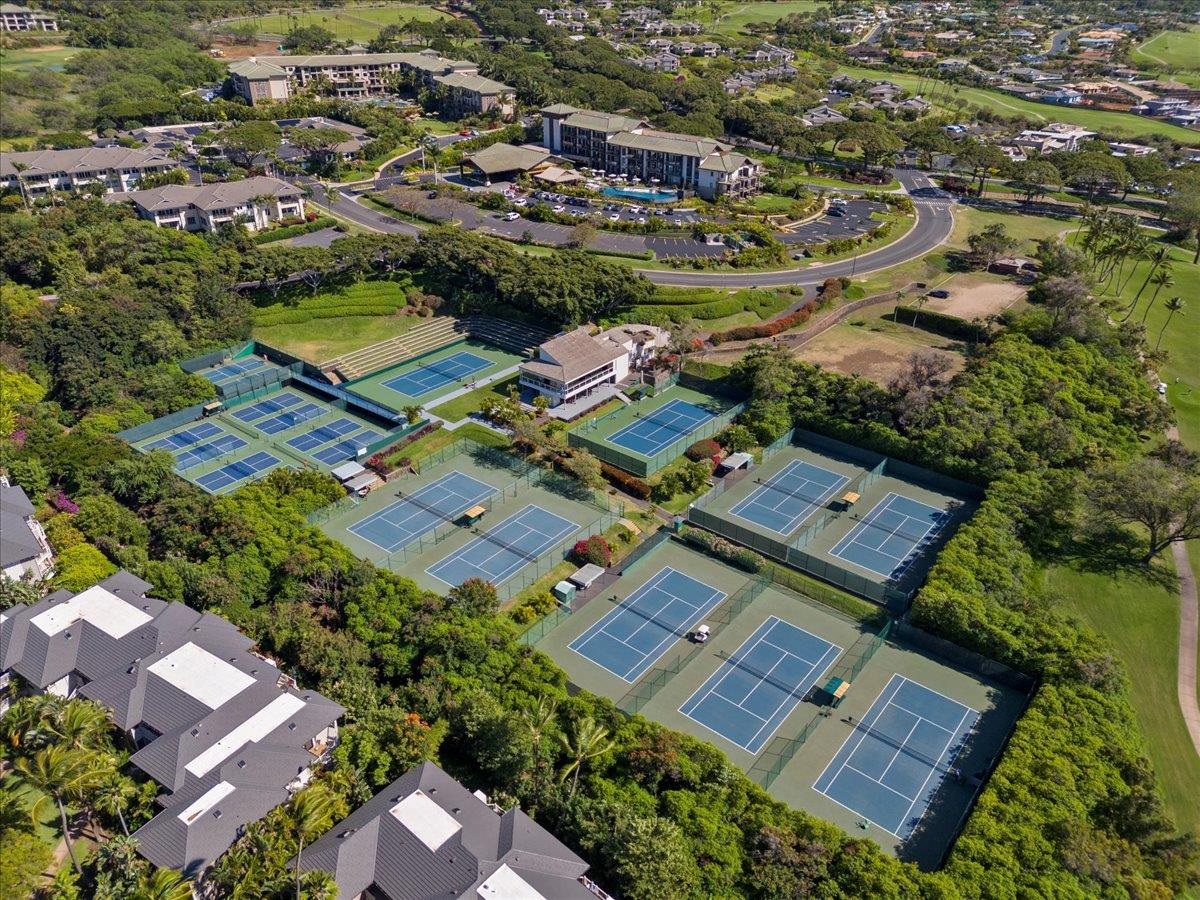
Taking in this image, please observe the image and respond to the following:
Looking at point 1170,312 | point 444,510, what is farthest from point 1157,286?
point 444,510

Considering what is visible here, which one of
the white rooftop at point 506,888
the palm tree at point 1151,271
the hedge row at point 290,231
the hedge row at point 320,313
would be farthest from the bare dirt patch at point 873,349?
the hedge row at point 290,231

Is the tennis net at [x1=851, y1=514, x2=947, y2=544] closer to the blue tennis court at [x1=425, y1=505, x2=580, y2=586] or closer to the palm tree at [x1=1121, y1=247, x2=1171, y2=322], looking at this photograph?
the blue tennis court at [x1=425, y1=505, x2=580, y2=586]

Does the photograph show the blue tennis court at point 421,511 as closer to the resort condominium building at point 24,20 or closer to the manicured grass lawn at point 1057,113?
the manicured grass lawn at point 1057,113

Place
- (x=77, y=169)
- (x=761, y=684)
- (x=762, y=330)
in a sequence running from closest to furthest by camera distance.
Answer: (x=761, y=684), (x=762, y=330), (x=77, y=169)

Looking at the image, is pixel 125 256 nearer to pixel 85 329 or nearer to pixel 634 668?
pixel 85 329

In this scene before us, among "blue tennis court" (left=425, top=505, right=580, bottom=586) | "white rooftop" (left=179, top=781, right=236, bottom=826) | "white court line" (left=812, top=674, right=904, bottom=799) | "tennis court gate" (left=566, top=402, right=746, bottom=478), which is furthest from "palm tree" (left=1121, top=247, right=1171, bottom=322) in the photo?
"white rooftop" (left=179, top=781, right=236, bottom=826)

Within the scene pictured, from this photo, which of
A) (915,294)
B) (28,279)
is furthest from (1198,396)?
(28,279)

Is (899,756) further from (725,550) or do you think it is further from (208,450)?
(208,450)
